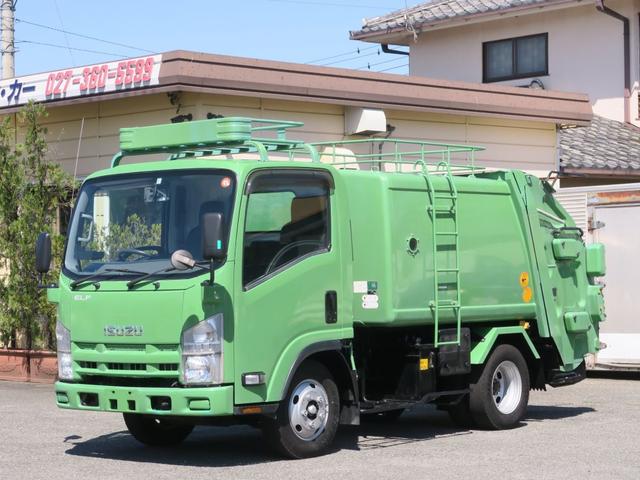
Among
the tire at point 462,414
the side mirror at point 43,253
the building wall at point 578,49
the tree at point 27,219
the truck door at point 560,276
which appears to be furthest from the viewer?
the building wall at point 578,49

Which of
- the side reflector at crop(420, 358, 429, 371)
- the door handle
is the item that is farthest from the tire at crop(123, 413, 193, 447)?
the side reflector at crop(420, 358, 429, 371)

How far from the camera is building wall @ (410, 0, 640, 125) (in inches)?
1029

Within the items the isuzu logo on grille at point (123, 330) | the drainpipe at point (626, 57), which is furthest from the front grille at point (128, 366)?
the drainpipe at point (626, 57)

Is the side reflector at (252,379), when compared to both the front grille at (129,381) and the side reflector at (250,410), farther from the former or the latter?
the front grille at (129,381)

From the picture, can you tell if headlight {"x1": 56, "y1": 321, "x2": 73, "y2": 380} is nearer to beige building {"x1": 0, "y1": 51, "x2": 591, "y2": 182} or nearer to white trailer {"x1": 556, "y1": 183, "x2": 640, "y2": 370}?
beige building {"x1": 0, "y1": 51, "x2": 591, "y2": 182}

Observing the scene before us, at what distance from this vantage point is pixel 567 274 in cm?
1335

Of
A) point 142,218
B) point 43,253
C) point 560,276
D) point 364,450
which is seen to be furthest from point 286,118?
point 364,450

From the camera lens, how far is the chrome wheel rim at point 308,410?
1045 centimetres

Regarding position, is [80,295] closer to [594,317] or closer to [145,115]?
[594,317]

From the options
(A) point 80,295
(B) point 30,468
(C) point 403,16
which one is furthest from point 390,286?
(C) point 403,16

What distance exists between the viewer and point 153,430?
11.4 m

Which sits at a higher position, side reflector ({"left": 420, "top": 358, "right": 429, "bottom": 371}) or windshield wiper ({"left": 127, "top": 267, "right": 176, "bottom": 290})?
windshield wiper ({"left": 127, "top": 267, "right": 176, "bottom": 290})

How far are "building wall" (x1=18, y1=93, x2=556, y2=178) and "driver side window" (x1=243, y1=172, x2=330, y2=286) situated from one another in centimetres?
646

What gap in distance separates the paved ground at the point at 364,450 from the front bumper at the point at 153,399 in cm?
48
